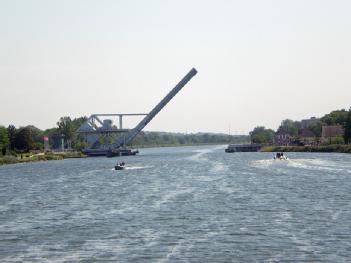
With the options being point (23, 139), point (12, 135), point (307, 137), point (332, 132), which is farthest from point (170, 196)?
point (307, 137)

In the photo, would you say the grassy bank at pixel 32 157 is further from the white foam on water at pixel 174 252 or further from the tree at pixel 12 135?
the white foam on water at pixel 174 252

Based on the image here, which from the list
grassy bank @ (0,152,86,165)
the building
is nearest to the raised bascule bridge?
grassy bank @ (0,152,86,165)

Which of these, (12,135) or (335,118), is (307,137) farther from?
(12,135)

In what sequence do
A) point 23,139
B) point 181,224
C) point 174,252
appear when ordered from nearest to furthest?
point 174,252
point 181,224
point 23,139

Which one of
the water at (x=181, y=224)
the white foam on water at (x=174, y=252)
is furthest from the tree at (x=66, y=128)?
the white foam on water at (x=174, y=252)

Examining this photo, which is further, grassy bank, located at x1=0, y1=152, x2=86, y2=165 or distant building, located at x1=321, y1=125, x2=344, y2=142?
distant building, located at x1=321, y1=125, x2=344, y2=142

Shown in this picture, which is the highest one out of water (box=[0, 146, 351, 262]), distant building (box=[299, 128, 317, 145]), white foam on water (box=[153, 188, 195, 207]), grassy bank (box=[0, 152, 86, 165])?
distant building (box=[299, 128, 317, 145])

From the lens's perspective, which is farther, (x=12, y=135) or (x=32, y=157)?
(x=12, y=135)

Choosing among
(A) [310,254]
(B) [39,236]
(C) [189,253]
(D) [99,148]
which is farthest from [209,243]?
(D) [99,148]

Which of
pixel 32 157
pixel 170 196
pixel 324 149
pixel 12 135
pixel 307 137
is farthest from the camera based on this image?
pixel 307 137

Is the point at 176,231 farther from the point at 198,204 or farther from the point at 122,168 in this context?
the point at 122,168

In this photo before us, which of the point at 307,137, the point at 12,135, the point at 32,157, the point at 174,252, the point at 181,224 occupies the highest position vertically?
the point at 12,135

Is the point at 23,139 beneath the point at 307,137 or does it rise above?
above

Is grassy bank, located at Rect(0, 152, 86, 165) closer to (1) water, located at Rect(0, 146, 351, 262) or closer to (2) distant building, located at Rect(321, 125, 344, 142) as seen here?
(2) distant building, located at Rect(321, 125, 344, 142)
